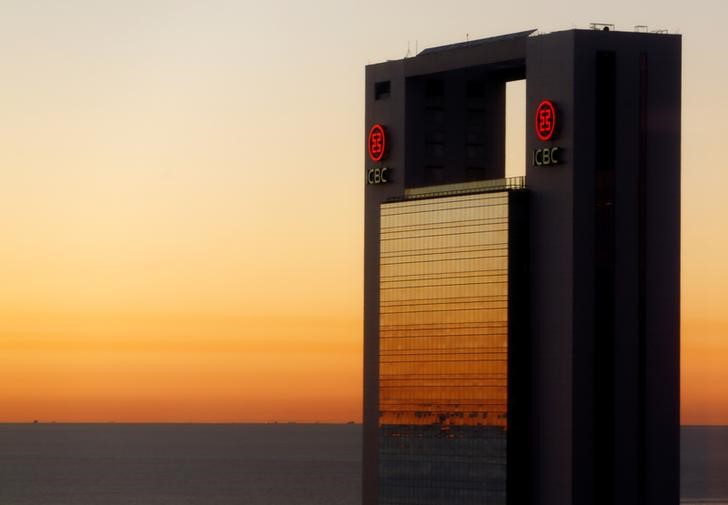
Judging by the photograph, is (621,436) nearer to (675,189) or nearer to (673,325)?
(673,325)

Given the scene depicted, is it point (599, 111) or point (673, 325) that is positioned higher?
point (599, 111)

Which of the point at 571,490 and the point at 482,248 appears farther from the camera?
the point at 482,248

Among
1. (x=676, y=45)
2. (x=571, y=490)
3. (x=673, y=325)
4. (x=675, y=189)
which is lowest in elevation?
(x=571, y=490)

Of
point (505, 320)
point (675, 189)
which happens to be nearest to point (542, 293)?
point (505, 320)

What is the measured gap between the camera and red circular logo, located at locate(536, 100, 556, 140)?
184125mm

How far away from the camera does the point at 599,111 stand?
18525cm

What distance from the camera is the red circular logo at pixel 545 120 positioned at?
18412 centimetres

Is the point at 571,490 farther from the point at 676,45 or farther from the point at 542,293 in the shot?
the point at 676,45

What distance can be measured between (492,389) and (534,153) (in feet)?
86.1

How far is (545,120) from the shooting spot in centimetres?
18488

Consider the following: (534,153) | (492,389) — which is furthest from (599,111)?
(492,389)

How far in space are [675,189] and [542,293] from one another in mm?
17503

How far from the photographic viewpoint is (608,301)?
185 metres

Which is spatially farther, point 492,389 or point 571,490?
point 492,389
